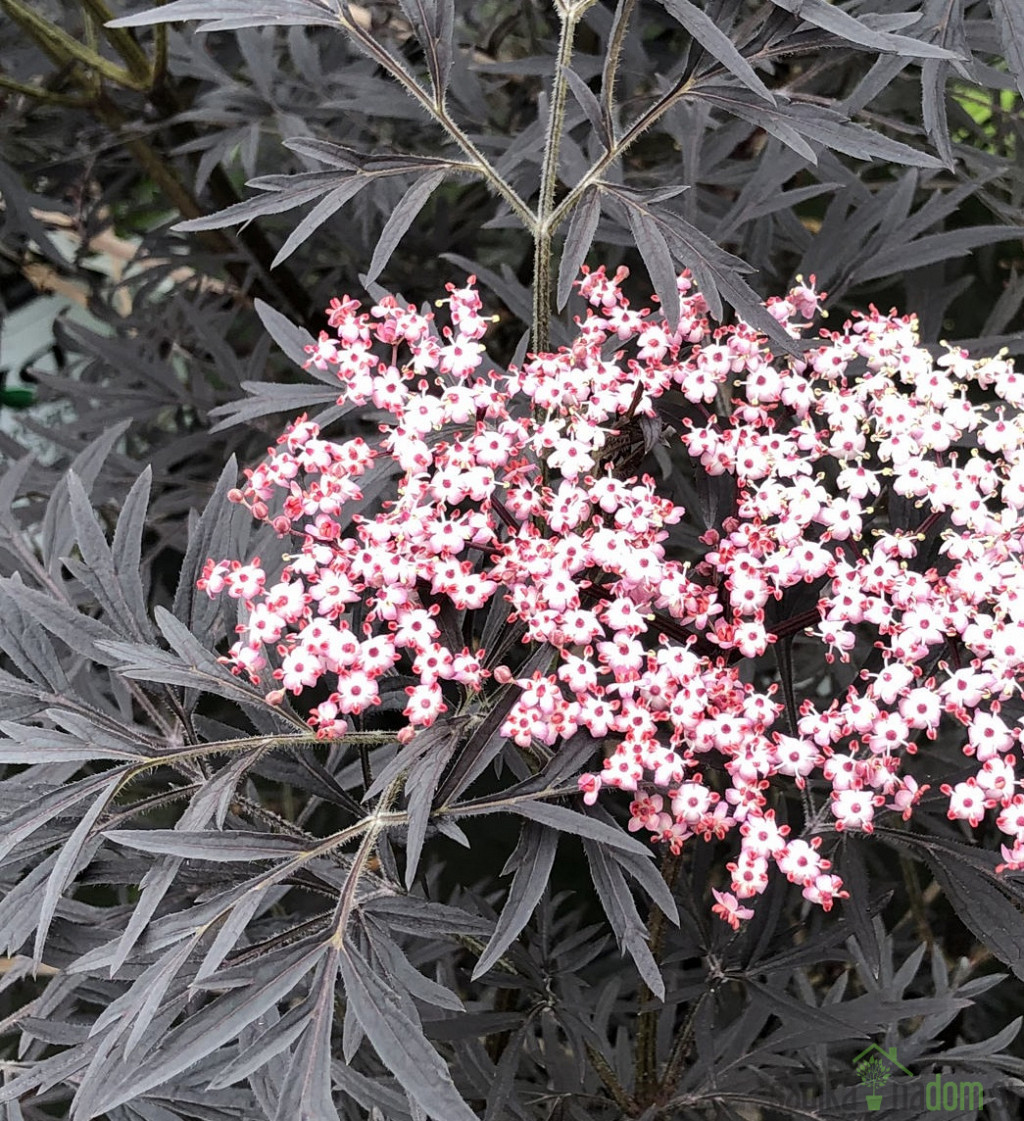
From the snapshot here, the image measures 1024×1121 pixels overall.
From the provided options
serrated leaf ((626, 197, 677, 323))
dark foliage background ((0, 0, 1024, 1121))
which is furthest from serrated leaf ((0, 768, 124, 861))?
serrated leaf ((626, 197, 677, 323))

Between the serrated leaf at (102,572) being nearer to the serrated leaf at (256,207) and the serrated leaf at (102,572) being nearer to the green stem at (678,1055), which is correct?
the serrated leaf at (256,207)

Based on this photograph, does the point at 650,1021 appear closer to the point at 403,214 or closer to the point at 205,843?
the point at 205,843

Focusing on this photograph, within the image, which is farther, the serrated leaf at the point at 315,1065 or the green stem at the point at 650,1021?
the green stem at the point at 650,1021

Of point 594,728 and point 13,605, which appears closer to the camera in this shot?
point 594,728

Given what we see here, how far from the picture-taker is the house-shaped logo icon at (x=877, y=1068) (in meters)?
0.70

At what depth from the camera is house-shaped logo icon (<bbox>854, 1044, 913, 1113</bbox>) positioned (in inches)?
27.7

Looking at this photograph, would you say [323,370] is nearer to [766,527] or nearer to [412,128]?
[766,527]

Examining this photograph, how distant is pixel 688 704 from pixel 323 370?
0.29m

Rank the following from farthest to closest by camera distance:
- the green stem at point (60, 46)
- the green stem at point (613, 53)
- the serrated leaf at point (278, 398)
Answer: the green stem at point (60, 46) < the serrated leaf at point (278, 398) < the green stem at point (613, 53)

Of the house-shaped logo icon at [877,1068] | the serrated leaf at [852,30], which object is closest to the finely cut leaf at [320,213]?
the serrated leaf at [852,30]

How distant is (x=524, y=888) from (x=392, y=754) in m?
0.20

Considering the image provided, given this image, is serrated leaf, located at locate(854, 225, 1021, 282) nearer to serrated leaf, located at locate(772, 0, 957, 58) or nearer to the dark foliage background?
the dark foliage background

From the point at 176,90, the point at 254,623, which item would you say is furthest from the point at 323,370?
the point at 176,90

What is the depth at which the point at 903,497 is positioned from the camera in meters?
0.57
